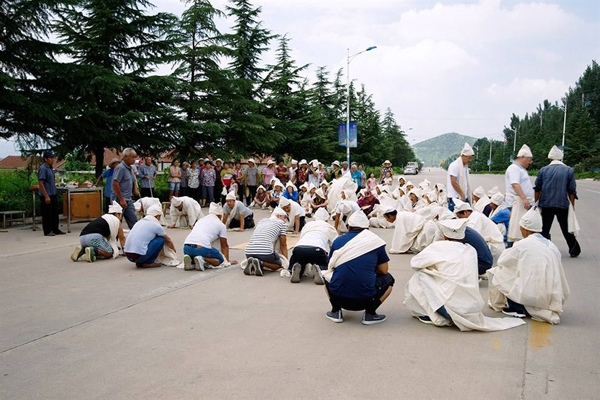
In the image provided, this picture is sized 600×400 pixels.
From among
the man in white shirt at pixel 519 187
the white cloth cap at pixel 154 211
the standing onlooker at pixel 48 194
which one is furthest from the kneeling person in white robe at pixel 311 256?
the standing onlooker at pixel 48 194

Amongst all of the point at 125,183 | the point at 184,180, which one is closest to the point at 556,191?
the point at 125,183

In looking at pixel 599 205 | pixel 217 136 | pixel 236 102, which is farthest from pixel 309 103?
pixel 599 205

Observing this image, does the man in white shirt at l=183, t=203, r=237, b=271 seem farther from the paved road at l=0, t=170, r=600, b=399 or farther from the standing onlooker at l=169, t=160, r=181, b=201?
the standing onlooker at l=169, t=160, r=181, b=201

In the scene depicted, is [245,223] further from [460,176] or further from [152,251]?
[460,176]

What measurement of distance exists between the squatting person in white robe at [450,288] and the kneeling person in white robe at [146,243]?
4.95m

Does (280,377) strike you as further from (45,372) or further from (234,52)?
(234,52)

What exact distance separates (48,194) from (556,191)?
37.7 ft

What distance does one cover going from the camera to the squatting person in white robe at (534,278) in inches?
219

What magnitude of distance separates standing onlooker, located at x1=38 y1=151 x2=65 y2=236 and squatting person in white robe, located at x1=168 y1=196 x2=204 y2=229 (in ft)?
9.93

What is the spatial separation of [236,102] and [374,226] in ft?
48.8

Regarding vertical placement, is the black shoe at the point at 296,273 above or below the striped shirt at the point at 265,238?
below

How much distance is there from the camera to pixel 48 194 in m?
12.1

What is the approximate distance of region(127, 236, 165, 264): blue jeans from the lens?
874 cm

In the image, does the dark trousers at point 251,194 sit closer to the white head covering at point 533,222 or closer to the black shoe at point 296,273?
the black shoe at point 296,273
